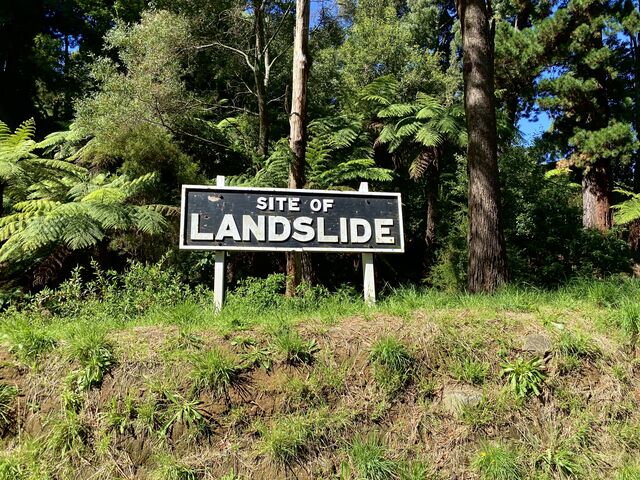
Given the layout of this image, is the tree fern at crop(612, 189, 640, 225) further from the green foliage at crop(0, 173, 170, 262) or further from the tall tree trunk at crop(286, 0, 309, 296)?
the green foliage at crop(0, 173, 170, 262)

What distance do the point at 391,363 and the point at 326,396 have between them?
0.54 meters

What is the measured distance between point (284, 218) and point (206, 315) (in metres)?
1.31

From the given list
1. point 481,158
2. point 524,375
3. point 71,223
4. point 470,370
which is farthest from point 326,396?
point 71,223

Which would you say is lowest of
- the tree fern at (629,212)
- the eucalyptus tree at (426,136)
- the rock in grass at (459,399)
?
the rock in grass at (459,399)

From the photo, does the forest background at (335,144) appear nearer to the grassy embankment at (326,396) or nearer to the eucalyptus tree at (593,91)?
the eucalyptus tree at (593,91)

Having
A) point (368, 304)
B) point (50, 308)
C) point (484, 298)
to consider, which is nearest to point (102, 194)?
point (50, 308)

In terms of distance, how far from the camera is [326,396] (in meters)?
3.30

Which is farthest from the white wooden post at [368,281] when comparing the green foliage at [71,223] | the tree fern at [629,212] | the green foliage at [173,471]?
→ the tree fern at [629,212]

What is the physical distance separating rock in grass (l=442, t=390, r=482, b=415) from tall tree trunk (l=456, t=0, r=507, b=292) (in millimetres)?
1993

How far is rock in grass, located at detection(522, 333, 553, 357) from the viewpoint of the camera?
3574mm

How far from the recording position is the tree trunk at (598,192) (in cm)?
1113

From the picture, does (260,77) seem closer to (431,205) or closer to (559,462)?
(431,205)

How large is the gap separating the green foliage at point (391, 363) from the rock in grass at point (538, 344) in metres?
0.89

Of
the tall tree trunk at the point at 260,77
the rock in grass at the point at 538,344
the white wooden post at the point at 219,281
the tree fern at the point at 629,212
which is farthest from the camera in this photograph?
the tall tree trunk at the point at 260,77
